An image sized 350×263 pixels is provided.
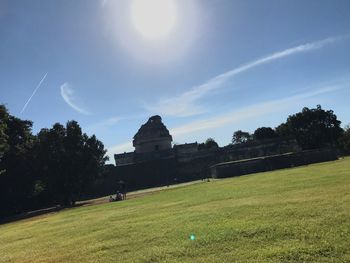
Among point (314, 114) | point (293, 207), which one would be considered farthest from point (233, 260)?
point (314, 114)

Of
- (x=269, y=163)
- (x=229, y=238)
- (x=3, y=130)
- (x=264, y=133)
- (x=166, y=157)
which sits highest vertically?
(x=264, y=133)

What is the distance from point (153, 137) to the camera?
171 ft

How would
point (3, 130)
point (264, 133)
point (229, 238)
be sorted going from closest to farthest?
point (229, 238), point (3, 130), point (264, 133)

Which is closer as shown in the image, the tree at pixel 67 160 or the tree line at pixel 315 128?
the tree at pixel 67 160

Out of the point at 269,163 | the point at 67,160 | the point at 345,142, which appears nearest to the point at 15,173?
the point at 67,160

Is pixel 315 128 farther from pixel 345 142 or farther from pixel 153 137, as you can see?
pixel 153 137

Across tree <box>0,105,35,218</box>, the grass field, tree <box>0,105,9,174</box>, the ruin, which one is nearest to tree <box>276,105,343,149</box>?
the ruin

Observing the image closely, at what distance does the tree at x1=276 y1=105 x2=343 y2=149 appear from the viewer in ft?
210

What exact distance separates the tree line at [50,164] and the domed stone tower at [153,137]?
56.6ft

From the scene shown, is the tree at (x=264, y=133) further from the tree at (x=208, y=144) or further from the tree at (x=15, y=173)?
the tree at (x=15, y=173)

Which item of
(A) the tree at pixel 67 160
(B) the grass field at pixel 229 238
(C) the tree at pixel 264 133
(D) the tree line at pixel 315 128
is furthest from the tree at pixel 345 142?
(B) the grass field at pixel 229 238

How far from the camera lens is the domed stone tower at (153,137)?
5203 centimetres

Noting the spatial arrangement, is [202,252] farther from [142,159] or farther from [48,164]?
[142,159]

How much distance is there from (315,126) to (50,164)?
45674 millimetres
